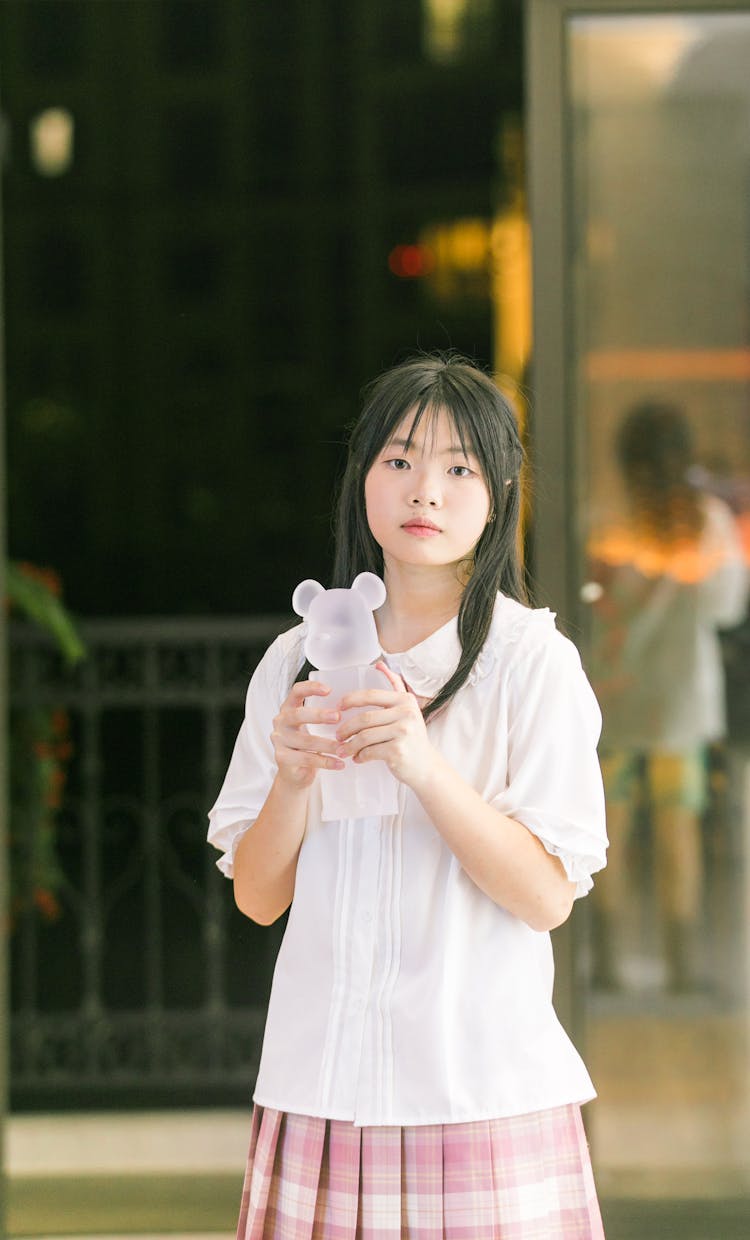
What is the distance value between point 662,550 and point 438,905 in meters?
1.63

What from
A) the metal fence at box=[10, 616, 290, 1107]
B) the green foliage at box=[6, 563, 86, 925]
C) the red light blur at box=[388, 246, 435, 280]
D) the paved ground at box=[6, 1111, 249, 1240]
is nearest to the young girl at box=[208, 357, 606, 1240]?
the paved ground at box=[6, 1111, 249, 1240]

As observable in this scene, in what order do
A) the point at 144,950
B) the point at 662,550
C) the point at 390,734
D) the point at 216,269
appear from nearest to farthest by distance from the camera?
the point at 390,734
the point at 662,550
the point at 144,950
the point at 216,269

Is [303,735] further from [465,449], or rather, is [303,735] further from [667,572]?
[667,572]

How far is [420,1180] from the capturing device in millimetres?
1225

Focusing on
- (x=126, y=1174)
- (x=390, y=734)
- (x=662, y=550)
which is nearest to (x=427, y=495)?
(x=390, y=734)

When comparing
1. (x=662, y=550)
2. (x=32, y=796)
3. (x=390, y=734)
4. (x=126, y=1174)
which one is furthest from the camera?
(x=32, y=796)

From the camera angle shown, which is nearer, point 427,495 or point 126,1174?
point 427,495

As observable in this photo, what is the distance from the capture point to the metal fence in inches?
162

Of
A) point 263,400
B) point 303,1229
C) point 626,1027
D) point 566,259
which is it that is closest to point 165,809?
point 263,400

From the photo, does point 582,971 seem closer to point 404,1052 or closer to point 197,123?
point 404,1052

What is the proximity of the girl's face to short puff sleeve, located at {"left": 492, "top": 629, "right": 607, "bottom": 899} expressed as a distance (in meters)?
0.12

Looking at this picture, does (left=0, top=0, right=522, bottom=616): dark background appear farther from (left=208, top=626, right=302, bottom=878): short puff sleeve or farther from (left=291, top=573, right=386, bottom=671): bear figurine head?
(left=291, top=573, right=386, bottom=671): bear figurine head

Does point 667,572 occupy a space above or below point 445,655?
above

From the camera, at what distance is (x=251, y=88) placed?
21.0 ft
